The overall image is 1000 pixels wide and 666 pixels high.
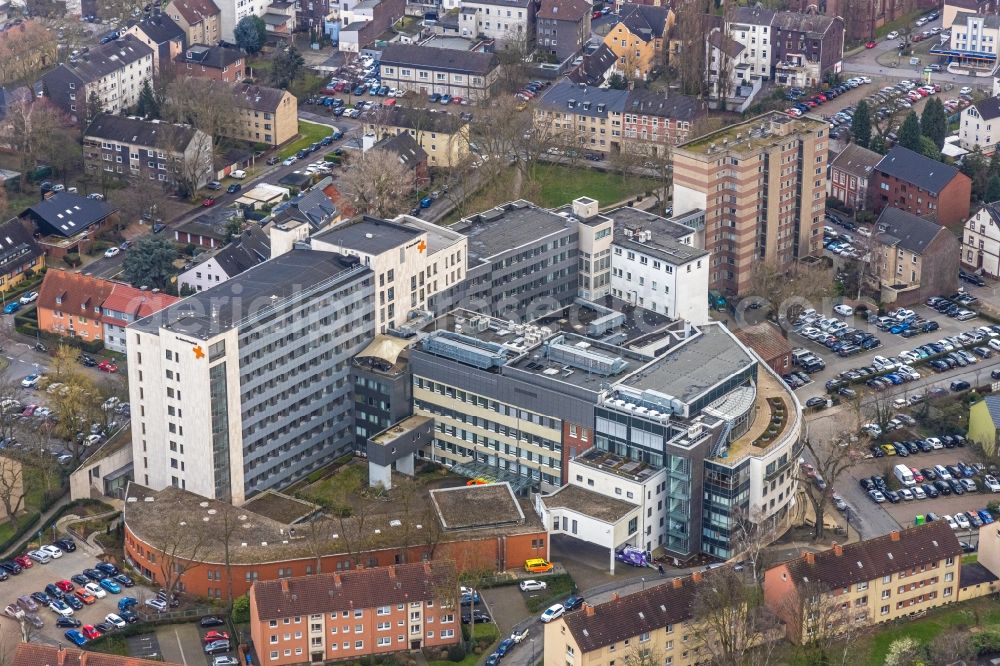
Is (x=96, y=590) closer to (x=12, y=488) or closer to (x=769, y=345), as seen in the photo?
(x=12, y=488)

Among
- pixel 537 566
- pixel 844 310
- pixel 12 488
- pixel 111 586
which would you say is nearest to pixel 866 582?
pixel 537 566

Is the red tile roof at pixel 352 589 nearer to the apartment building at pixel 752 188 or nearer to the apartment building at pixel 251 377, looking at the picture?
the apartment building at pixel 251 377

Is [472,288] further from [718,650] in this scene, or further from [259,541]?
[718,650]

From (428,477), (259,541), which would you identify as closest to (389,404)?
(428,477)

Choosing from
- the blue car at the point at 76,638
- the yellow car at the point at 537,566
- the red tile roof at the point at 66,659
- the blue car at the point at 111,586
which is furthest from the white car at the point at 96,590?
the yellow car at the point at 537,566

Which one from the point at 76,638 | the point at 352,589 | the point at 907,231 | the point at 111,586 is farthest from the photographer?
the point at 907,231
